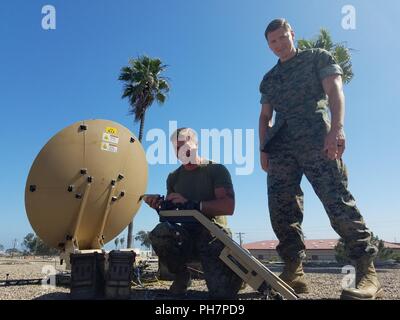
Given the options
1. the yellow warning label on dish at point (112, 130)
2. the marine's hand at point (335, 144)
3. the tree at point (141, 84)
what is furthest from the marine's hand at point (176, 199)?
the tree at point (141, 84)

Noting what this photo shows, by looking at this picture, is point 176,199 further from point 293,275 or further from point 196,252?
point 293,275

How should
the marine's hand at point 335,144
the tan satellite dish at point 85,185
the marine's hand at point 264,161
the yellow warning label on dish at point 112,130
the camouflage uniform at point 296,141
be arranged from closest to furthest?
1. the marine's hand at point 335,144
2. the camouflage uniform at point 296,141
3. the marine's hand at point 264,161
4. the tan satellite dish at point 85,185
5. the yellow warning label on dish at point 112,130

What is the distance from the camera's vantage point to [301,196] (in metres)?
3.91

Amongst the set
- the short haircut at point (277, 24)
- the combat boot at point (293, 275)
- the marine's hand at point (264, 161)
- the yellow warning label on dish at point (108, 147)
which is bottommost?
the combat boot at point (293, 275)

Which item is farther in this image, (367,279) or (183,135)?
(183,135)

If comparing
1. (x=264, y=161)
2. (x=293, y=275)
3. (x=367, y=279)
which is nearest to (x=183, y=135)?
(x=264, y=161)

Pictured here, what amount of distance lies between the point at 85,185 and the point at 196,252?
2251mm

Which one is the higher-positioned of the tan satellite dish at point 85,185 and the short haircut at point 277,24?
the short haircut at point 277,24

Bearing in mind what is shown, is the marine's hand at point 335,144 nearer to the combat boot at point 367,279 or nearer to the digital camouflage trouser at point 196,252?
the combat boot at point 367,279

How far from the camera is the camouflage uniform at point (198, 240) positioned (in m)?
3.53

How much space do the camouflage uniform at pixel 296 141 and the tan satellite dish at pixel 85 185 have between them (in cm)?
268

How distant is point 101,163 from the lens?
538cm
